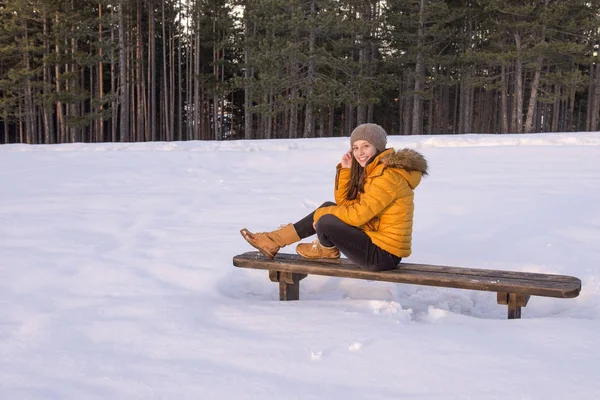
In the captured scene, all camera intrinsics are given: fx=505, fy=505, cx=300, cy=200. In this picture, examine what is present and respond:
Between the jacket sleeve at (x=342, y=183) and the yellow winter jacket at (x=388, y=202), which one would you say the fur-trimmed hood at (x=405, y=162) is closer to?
the yellow winter jacket at (x=388, y=202)

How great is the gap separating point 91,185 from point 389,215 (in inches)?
269

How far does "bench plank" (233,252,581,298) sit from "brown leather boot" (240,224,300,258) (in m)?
0.07

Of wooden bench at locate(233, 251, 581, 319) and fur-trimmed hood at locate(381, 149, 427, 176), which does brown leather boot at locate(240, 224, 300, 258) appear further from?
fur-trimmed hood at locate(381, 149, 427, 176)

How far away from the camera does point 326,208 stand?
3.64 metres

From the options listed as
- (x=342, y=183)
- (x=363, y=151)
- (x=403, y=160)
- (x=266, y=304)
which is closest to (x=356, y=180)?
(x=342, y=183)

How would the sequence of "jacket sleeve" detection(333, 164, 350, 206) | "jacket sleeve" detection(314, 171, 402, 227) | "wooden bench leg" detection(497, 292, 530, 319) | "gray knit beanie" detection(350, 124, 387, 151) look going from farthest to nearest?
1. "jacket sleeve" detection(333, 164, 350, 206)
2. "gray knit beanie" detection(350, 124, 387, 151)
3. "jacket sleeve" detection(314, 171, 402, 227)
4. "wooden bench leg" detection(497, 292, 530, 319)

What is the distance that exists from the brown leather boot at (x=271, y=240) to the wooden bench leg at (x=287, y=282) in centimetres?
17

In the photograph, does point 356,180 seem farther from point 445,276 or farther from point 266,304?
point 266,304

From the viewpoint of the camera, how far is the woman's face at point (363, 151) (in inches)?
140

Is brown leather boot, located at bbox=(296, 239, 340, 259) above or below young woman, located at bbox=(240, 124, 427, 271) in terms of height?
below

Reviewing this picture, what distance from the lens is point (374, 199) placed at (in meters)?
3.36

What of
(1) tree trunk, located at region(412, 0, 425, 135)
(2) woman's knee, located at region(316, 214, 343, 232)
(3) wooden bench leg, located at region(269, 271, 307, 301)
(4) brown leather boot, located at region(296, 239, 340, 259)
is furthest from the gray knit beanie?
(1) tree trunk, located at region(412, 0, 425, 135)

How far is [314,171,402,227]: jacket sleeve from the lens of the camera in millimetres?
3354

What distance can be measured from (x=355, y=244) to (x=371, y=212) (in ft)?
0.83
